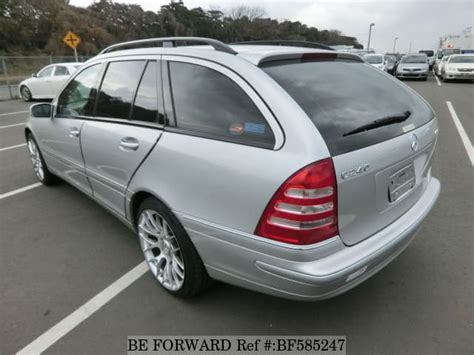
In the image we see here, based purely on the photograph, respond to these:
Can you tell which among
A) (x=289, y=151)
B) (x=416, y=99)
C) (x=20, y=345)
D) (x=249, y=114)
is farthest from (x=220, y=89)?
(x=20, y=345)

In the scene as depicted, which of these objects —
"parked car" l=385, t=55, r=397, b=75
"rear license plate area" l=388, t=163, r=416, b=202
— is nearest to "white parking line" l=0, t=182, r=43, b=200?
"rear license plate area" l=388, t=163, r=416, b=202

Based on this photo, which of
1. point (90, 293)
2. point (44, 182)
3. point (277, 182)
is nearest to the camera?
point (277, 182)

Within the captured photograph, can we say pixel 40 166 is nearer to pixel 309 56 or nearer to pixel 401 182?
pixel 309 56

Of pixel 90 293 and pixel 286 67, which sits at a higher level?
pixel 286 67

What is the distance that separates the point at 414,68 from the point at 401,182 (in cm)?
2060

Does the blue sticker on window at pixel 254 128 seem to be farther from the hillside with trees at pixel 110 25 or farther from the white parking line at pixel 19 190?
the hillside with trees at pixel 110 25

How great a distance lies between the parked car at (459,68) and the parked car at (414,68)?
1135mm

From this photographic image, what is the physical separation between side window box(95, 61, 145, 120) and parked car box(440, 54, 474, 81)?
19.7 meters

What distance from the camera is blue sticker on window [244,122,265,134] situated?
1.97 meters

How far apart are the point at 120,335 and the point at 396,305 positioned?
186 cm

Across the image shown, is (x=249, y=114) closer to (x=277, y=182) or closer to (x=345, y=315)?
(x=277, y=182)

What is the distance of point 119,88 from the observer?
2.98 metres

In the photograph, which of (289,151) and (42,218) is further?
(42,218)

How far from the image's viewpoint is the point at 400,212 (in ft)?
7.65
